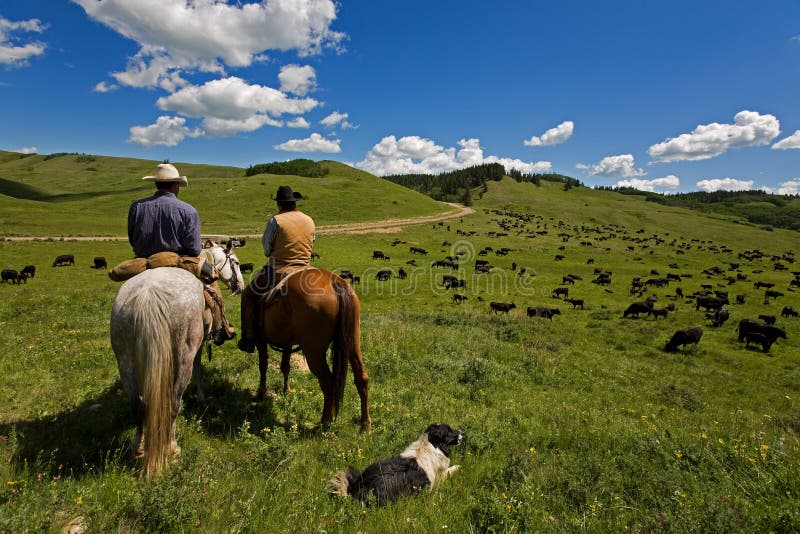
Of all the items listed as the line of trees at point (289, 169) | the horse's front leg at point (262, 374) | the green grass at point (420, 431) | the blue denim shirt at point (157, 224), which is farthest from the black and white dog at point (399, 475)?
the line of trees at point (289, 169)

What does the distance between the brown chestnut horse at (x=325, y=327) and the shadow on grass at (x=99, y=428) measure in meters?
1.29

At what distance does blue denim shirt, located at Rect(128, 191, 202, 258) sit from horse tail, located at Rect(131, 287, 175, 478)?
4.70ft

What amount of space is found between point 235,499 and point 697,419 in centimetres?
1070

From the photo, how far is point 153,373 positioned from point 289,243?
319cm

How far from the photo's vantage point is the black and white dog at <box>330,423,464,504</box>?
14.5 ft

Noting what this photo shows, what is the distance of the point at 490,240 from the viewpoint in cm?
6612

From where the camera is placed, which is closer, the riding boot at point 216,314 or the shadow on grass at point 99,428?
the shadow on grass at point 99,428

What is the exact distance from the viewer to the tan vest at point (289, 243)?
22.9ft

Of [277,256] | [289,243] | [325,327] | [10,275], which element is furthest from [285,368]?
[10,275]

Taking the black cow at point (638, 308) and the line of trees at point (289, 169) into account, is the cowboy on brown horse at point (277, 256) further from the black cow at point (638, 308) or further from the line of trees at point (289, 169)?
the line of trees at point (289, 169)

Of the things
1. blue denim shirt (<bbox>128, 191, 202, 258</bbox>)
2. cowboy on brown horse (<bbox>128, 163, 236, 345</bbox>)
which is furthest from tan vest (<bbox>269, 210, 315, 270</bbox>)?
blue denim shirt (<bbox>128, 191, 202, 258</bbox>)

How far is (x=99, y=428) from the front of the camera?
17.7 feet

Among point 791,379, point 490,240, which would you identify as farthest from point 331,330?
point 490,240

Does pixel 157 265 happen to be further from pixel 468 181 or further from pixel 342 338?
pixel 468 181
